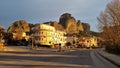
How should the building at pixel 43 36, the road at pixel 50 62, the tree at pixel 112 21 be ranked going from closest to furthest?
1. the road at pixel 50 62
2. the tree at pixel 112 21
3. the building at pixel 43 36

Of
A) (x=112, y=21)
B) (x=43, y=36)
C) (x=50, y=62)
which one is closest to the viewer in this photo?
(x=50, y=62)

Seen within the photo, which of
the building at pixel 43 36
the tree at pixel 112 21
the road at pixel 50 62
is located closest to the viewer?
the road at pixel 50 62

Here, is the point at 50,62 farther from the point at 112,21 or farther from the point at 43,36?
the point at 43,36

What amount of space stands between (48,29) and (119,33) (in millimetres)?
97809

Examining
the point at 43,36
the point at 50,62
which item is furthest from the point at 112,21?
the point at 43,36

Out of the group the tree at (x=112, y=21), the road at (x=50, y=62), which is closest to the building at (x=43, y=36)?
the tree at (x=112, y=21)

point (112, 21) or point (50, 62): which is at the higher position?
point (112, 21)

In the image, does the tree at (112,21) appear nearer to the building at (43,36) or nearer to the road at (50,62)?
the road at (50,62)

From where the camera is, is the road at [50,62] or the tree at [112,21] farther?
the tree at [112,21]

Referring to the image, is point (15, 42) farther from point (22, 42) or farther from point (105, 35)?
point (105, 35)

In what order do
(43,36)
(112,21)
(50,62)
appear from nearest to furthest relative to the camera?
(50,62) < (112,21) < (43,36)

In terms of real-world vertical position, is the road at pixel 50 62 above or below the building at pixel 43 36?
below

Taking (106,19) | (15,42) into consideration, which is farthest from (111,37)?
(15,42)

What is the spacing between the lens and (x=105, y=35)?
3123 inches
